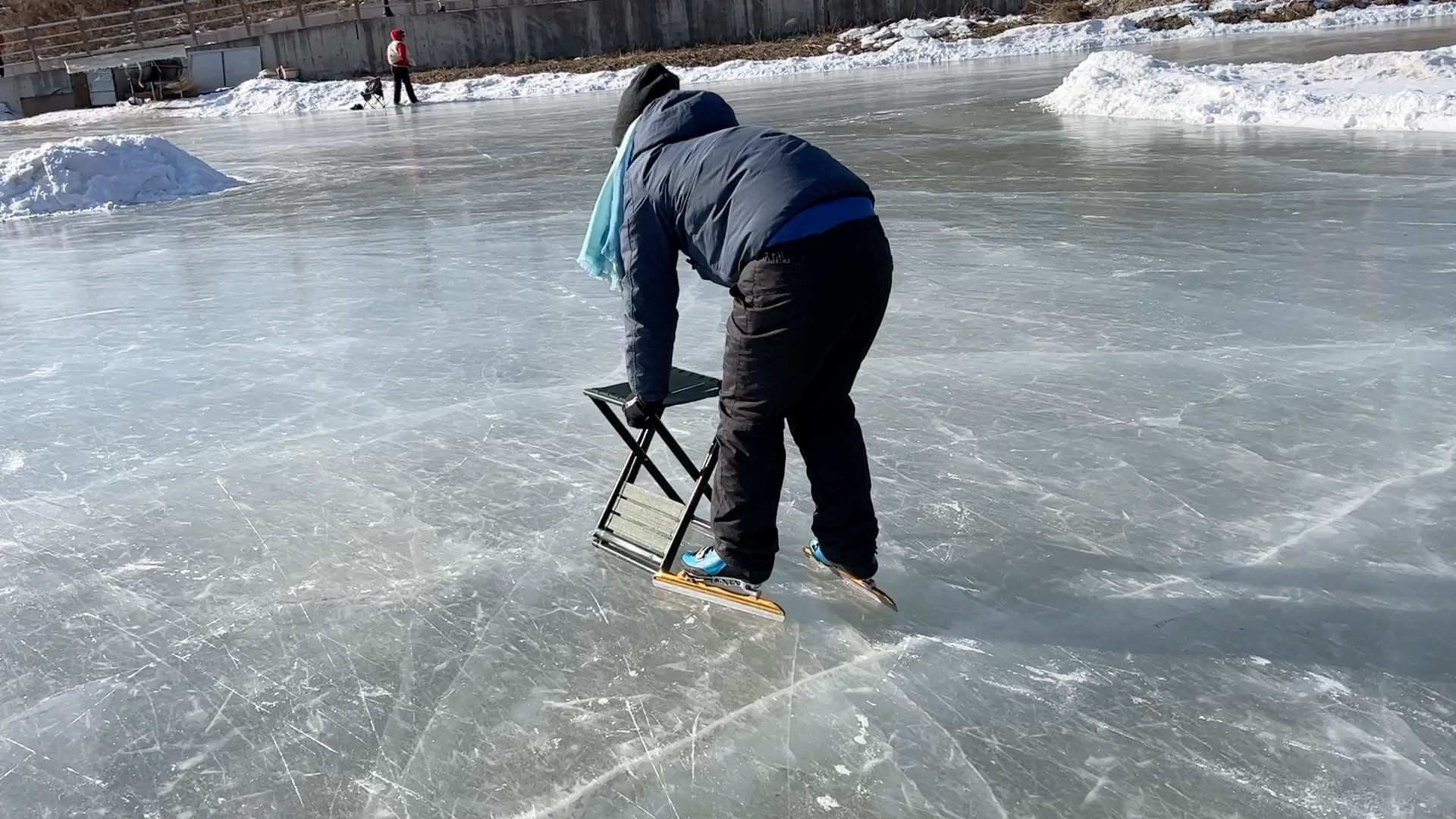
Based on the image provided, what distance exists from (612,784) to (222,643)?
1141 mm

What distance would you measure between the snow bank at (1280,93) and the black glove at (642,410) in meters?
8.85

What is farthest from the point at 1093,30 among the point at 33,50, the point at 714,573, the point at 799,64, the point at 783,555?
the point at 33,50

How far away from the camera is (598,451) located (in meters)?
3.69

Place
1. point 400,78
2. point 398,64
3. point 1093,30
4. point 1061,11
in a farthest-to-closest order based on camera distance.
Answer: point 1061,11 → point 1093,30 → point 400,78 → point 398,64

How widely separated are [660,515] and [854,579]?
52 centimetres

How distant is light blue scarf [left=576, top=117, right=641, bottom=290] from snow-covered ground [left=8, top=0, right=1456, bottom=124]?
21.0 metres

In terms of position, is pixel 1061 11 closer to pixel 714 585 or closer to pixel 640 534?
pixel 640 534

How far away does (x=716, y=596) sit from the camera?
2.69m

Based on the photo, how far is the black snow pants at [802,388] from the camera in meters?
2.16

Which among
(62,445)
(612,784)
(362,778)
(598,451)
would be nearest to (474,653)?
(362,778)

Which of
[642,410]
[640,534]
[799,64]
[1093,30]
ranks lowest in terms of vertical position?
[640,534]

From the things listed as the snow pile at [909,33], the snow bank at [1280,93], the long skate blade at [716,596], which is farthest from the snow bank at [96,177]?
the snow pile at [909,33]

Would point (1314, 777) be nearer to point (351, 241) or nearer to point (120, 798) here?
point (120, 798)

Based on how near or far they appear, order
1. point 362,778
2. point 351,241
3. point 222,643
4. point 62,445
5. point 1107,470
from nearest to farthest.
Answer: point 362,778
point 222,643
point 1107,470
point 62,445
point 351,241
